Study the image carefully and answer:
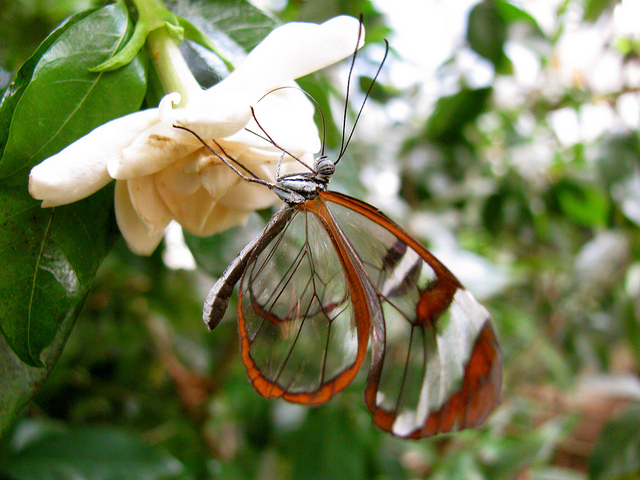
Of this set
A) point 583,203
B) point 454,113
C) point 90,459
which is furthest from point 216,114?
point 583,203

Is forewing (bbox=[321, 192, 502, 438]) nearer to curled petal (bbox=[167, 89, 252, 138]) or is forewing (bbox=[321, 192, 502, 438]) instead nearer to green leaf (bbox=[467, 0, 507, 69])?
curled petal (bbox=[167, 89, 252, 138])

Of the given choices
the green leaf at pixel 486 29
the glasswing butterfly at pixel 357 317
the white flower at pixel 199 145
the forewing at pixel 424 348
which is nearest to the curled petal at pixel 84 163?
the white flower at pixel 199 145

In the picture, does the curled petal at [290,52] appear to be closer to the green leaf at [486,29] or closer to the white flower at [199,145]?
the white flower at [199,145]

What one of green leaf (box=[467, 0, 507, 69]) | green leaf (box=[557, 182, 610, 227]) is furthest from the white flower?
green leaf (box=[557, 182, 610, 227])

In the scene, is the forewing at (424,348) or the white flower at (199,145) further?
the forewing at (424,348)

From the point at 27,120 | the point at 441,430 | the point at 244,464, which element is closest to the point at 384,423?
the point at 441,430

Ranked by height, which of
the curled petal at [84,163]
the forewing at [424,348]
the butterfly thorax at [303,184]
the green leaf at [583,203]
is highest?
the curled petal at [84,163]
